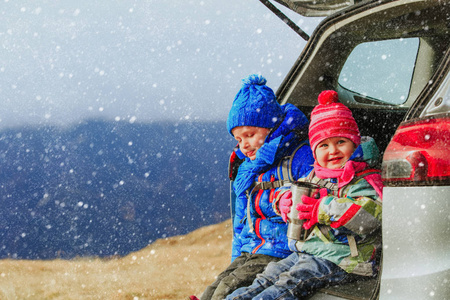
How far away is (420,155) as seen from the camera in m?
1.78

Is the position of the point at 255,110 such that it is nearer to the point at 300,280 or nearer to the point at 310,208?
the point at 310,208

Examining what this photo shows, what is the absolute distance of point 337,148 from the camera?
249 cm

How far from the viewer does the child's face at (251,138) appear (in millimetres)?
3041

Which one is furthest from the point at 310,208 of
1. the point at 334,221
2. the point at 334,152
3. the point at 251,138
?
the point at 251,138

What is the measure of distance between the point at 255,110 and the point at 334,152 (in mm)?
696

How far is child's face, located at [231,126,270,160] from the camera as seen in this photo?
9.98 ft

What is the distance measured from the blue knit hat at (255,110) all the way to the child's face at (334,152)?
56 cm

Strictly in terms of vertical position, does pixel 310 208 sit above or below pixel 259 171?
below

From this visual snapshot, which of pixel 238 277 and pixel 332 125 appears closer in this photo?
pixel 332 125

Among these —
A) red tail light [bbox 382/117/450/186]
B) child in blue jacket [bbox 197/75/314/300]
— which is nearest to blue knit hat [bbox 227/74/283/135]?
child in blue jacket [bbox 197/75/314/300]

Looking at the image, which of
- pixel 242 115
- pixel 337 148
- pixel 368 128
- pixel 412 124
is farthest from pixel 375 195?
pixel 368 128

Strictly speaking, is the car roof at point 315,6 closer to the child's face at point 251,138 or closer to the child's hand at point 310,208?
the child's face at point 251,138

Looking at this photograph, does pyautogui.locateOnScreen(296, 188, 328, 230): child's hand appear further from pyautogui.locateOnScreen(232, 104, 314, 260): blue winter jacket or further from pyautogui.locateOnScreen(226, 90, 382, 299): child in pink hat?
pyautogui.locateOnScreen(232, 104, 314, 260): blue winter jacket

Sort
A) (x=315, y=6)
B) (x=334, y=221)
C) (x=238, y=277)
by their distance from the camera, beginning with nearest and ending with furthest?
(x=334, y=221)
(x=238, y=277)
(x=315, y=6)
